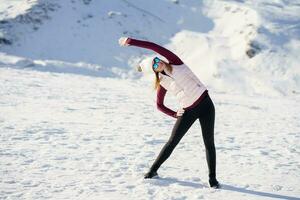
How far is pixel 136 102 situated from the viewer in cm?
1475

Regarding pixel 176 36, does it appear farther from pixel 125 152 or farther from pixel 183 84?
pixel 183 84

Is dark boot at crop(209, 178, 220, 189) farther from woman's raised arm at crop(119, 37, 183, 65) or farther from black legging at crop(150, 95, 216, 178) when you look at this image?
woman's raised arm at crop(119, 37, 183, 65)

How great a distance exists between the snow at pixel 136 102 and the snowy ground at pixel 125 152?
0.08 ft

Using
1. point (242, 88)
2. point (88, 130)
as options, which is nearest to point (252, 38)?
point (242, 88)

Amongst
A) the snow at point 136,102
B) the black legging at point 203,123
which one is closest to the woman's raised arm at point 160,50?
the snow at point 136,102

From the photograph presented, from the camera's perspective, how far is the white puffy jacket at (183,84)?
5629 mm

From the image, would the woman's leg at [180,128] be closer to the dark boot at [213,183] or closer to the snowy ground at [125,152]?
the snowy ground at [125,152]

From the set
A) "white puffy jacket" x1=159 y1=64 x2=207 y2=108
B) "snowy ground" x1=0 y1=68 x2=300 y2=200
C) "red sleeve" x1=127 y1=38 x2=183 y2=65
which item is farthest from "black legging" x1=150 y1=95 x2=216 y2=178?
"red sleeve" x1=127 y1=38 x2=183 y2=65

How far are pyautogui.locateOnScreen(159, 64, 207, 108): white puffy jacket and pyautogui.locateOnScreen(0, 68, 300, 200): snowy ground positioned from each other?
4.02ft

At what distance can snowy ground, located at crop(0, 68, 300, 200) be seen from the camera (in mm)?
5898

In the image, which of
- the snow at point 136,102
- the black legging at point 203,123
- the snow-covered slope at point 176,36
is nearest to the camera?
the black legging at point 203,123

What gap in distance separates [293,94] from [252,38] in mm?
6042

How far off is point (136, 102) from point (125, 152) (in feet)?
22.8

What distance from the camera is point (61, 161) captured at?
6977mm
